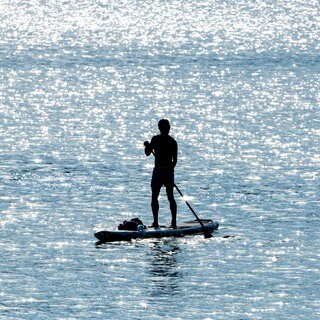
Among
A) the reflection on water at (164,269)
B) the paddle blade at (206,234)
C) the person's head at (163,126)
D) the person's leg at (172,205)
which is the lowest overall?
the reflection on water at (164,269)

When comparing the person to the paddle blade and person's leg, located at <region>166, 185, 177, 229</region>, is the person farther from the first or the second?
the paddle blade

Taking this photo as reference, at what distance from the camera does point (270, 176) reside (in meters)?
47.8

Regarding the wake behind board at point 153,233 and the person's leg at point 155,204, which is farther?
the person's leg at point 155,204

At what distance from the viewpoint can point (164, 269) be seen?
103 ft

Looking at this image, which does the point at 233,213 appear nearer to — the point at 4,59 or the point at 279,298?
the point at 279,298

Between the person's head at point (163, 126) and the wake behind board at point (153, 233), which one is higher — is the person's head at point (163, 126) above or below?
above

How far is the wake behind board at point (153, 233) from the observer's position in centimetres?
3469

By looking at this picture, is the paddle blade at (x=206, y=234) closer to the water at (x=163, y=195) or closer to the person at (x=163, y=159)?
the water at (x=163, y=195)

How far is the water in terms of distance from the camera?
2920cm

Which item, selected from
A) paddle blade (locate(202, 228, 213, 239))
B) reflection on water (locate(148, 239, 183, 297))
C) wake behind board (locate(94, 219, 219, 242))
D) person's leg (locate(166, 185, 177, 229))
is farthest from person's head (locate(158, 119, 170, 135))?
paddle blade (locate(202, 228, 213, 239))

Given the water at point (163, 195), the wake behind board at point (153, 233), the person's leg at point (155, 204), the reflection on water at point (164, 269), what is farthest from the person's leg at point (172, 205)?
the reflection on water at point (164, 269)

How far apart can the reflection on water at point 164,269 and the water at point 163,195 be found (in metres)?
0.04

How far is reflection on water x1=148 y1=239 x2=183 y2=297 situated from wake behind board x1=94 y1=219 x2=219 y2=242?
39 centimetres

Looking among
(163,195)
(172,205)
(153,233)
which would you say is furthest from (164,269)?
(163,195)
